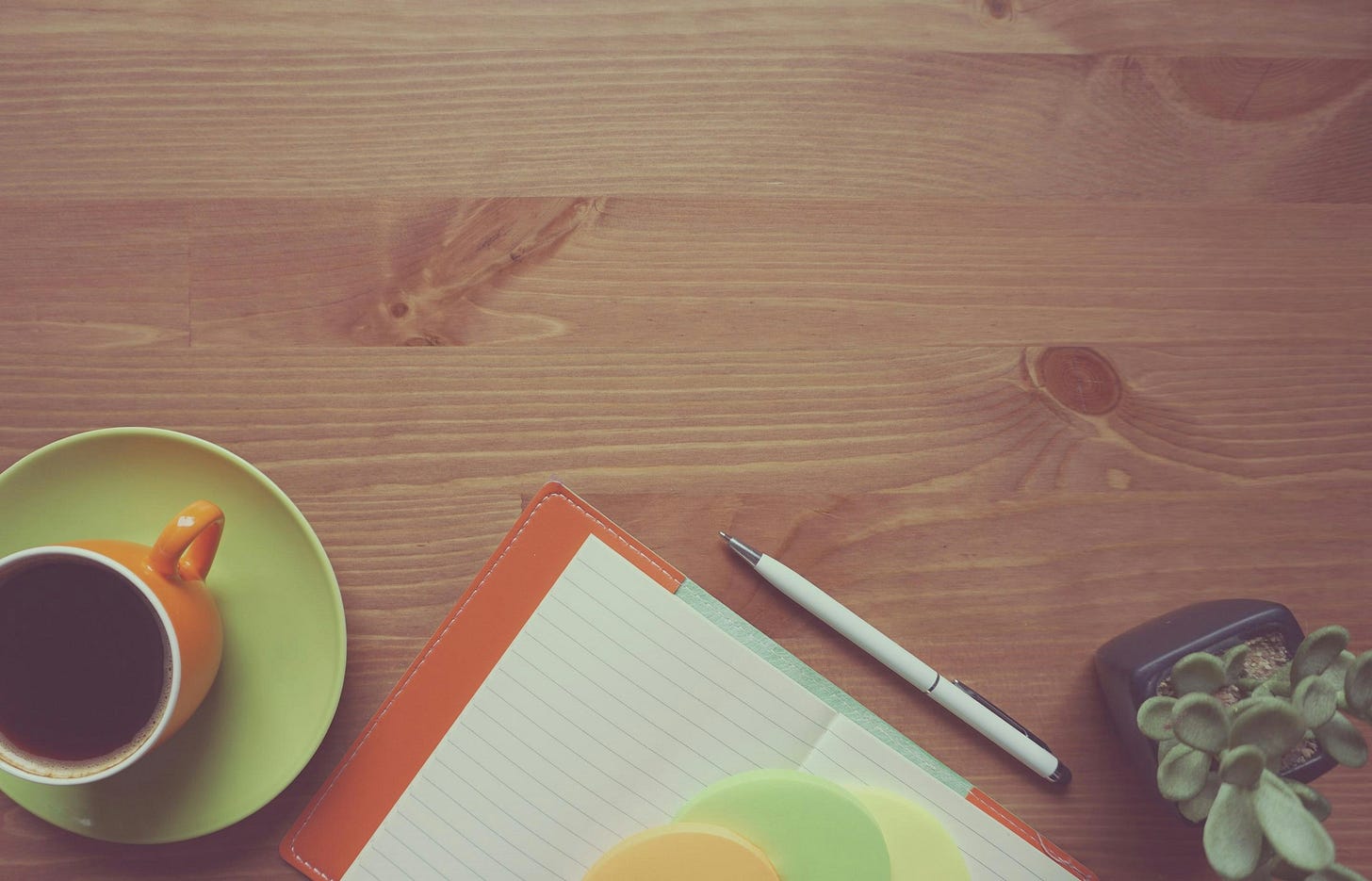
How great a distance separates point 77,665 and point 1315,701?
0.70 meters

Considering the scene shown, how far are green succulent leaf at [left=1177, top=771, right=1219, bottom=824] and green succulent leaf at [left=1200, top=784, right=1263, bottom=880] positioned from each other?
0.03 metres

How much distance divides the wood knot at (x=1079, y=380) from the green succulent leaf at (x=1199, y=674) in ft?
0.75

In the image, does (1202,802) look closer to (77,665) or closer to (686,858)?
(686,858)

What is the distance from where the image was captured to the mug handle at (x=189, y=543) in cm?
50

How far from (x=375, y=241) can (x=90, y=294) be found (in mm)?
208

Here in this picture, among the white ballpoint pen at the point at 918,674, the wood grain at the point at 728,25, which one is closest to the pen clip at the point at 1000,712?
the white ballpoint pen at the point at 918,674

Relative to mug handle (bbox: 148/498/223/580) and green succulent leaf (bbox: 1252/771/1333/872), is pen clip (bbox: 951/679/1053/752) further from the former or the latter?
mug handle (bbox: 148/498/223/580)

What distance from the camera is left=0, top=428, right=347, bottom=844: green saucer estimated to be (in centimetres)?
57

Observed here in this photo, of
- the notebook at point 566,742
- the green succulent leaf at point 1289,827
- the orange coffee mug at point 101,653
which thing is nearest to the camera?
the green succulent leaf at point 1289,827

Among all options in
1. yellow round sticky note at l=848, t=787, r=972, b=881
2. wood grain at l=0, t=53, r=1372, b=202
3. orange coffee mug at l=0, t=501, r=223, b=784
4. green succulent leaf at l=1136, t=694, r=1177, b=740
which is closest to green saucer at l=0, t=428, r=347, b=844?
orange coffee mug at l=0, t=501, r=223, b=784

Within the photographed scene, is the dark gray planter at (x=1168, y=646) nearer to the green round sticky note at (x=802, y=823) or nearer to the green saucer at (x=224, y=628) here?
the green round sticky note at (x=802, y=823)

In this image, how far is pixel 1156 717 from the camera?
0.49 meters

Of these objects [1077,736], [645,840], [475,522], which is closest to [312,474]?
[475,522]

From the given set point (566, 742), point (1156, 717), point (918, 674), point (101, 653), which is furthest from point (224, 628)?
point (1156, 717)
